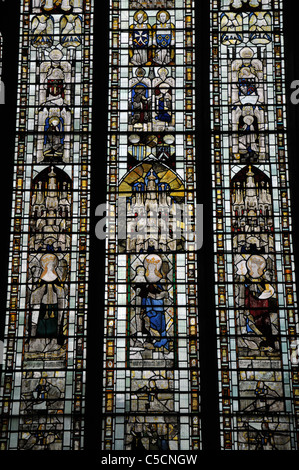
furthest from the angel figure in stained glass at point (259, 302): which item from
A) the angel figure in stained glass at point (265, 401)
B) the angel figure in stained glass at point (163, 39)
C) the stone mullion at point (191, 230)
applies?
the angel figure in stained glass at point (163, 39)

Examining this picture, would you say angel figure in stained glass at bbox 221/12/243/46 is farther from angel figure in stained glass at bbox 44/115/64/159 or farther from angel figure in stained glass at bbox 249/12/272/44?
angel figure in stained glass at bbox 44/115/64/159

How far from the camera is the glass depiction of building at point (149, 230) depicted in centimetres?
1011

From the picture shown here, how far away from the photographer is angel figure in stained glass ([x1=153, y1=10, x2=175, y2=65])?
11.6 m

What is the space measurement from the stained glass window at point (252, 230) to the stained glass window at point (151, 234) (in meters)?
0.32

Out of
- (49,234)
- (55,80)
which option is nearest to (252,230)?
(49,234)

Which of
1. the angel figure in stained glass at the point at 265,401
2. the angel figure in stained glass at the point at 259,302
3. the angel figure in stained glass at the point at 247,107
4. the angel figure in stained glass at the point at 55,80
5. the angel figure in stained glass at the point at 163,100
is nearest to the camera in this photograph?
the angel figure in stained glass at the point at 265,401

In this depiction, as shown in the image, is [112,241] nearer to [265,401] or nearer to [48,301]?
[48,301]

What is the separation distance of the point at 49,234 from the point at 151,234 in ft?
3.73

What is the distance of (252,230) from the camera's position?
10852mm

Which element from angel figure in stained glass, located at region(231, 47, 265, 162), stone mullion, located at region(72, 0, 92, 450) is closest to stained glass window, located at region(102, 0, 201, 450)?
stone mullion, located at region(72, 0, 92, 450)

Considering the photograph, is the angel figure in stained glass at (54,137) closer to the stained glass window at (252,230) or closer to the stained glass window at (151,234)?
the stained glass window at (151,234)

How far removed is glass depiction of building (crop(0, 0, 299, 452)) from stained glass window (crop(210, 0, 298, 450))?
17 millimetres

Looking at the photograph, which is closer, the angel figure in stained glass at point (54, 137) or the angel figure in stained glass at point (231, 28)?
the angel figure in stained glass at point (54, 137)

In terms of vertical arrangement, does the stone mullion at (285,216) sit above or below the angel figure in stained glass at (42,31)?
below
